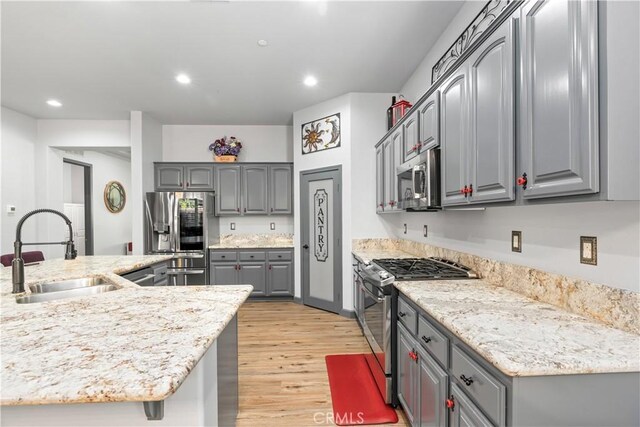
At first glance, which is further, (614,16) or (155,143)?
(155,143)

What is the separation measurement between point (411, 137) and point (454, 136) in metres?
0.78

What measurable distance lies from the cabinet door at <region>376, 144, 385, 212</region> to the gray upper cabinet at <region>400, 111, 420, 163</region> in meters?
0.81

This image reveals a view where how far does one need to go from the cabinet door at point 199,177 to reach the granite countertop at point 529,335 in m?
4.15

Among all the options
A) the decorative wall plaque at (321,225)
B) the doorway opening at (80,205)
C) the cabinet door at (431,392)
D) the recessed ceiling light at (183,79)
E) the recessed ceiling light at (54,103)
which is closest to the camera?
the cabinet door at (431,392)

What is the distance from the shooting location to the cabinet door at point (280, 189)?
16.3 feet

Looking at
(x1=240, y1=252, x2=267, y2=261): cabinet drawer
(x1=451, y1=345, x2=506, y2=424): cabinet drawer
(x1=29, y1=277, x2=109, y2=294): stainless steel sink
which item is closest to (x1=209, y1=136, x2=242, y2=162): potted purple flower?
(x1=240, y1=252, x2=267, y2=261): cabinet drawer

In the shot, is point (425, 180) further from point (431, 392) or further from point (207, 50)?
point (207, 50)

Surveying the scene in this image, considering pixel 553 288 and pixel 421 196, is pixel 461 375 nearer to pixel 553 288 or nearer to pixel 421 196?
pixel 553 288

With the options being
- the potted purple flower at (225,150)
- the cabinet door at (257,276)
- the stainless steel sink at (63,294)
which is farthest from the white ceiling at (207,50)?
the cabinet door at (257,276)

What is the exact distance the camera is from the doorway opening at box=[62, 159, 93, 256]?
19.0 feet

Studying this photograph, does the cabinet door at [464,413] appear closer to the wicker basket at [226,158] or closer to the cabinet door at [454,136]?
the cabinet door at [454,136]

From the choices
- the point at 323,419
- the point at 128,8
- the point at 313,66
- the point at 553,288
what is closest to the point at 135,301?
the point at 323,419

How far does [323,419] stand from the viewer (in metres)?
2.03

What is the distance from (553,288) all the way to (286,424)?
5.85ft
